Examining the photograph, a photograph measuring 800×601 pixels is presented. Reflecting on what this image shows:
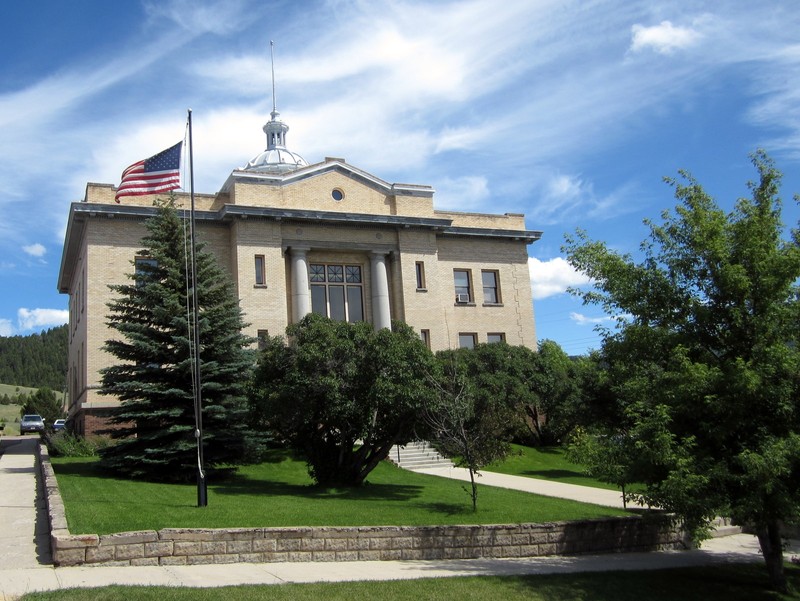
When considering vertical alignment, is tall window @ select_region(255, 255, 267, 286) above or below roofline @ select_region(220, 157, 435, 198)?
below

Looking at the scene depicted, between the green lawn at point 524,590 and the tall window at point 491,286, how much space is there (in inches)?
1014

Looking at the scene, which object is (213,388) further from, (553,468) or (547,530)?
(553,468)

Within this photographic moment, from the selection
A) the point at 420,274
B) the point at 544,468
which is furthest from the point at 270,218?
the point at 544,468

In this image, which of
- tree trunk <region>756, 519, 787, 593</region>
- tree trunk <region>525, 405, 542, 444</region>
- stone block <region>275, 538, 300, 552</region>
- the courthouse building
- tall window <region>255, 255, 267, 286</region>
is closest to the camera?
stone block <region>275, 538, 300, 552</region>

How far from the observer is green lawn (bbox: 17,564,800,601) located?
358 inches

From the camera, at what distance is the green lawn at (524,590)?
29.8 ft

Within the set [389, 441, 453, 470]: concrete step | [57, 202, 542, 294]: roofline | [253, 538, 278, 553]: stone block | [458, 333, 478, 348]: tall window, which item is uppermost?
[57, 202, 542, 294]: roofline

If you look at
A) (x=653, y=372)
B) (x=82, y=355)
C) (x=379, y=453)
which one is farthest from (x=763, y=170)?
(x=82, y=355)

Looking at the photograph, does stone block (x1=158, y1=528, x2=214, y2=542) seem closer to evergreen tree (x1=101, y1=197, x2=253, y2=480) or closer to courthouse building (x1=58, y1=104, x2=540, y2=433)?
evergreen tree (x1=101, y1=197, x2=253, y2=480)

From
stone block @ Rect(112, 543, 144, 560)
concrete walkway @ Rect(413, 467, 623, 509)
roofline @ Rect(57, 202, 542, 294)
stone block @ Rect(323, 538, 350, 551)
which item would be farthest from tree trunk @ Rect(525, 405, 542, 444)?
stone block @ Rect(112, 543, 144, 560)

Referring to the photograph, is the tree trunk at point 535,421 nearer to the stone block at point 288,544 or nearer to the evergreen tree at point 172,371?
the evergreen tree at point 172,371

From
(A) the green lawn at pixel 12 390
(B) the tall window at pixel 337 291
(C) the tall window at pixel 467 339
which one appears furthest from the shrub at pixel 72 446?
(A) the green lawn at pixel 12 390

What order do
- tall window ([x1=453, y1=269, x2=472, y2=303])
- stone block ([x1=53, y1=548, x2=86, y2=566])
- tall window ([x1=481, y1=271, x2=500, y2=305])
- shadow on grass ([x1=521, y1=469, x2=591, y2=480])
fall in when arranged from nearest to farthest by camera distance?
stone block ([x1=53, y1=548, x2=86, y2=566]), shadow on grass ([x1=521, y1=469, x2=591, y2=480]), tall window ([x1=453, y1=269, x2=472, y2=303]), tall window ([x1=481, y1=271, x2=500, y2=305])

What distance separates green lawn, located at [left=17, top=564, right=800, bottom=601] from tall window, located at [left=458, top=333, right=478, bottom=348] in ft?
80.4
